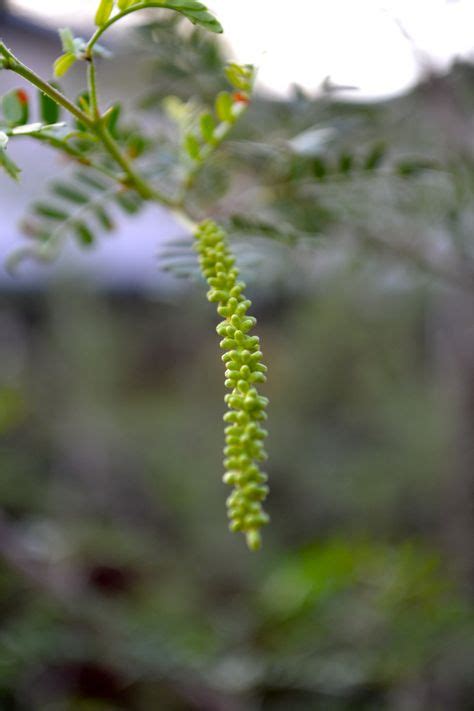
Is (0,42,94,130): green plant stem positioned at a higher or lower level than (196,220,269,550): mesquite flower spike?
→ higher

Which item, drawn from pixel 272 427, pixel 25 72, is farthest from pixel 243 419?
pixel 272 427

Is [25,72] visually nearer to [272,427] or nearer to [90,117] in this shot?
[90,117]

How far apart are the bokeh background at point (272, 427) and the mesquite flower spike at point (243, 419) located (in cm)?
12

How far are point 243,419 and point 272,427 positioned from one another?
1.54 meters

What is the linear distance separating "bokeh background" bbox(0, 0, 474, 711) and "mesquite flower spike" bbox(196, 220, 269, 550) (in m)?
0.12

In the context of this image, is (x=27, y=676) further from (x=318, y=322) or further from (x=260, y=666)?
(x=318, y=322)

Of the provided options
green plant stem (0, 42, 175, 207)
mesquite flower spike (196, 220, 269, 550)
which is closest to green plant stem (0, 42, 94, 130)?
green plant stem (0, 42, 175, 207)

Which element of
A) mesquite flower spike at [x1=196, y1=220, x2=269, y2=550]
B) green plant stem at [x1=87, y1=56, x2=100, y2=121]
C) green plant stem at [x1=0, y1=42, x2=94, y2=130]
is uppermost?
green plant stem at [x1=87, y1=56, x2=100, y2=121]

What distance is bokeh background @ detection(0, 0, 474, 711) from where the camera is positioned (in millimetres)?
619

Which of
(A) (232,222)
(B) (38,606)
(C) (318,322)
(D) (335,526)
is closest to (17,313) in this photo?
(C) (318,322)

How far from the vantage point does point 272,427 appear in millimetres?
1790

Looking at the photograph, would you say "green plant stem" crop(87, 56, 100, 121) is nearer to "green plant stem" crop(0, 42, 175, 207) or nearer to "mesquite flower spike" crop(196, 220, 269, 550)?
"green plant stem" crop(0, 42, 175, 207)

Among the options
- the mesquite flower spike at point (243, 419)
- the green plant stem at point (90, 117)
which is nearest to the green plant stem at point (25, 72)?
the green plant stem at point (90, 117)

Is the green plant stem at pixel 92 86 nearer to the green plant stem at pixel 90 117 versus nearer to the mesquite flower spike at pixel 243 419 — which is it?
the green plant stem at pixel 90 117
